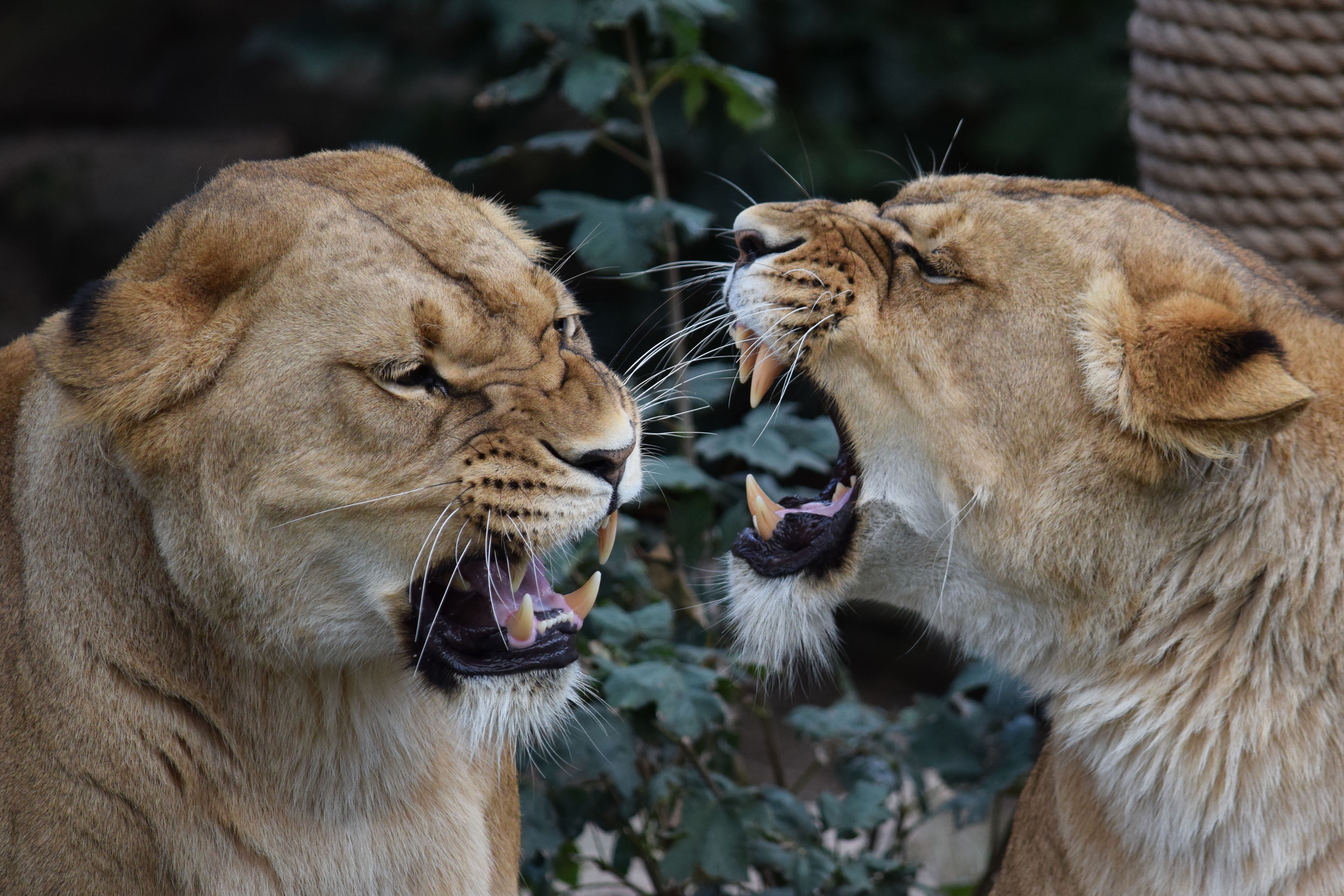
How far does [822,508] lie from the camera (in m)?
2.09

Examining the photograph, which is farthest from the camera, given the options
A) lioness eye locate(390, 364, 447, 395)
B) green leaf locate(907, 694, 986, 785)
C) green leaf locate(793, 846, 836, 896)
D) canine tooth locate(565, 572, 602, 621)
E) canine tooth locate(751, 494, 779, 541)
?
green leaf locate(907, 694, 986, 785)

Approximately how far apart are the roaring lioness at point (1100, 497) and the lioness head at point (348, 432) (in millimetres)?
410

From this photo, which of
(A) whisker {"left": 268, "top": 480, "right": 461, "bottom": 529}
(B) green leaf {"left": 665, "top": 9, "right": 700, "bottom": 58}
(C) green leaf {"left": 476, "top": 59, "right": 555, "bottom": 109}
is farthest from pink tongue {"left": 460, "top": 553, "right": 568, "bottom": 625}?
(B) green leaf {"left": 665, "top": 9, "right": 700, "bottom": 58}

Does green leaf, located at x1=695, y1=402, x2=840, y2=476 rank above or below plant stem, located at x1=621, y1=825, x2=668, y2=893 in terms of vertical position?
above

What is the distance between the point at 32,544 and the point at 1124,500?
1.45 meters

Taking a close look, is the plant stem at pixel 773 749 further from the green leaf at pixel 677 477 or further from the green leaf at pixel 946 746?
the green leaf at pixel 677 477

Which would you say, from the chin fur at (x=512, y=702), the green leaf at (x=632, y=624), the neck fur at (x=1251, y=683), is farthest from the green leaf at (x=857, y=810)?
the chin fur at (x=512, y=702)

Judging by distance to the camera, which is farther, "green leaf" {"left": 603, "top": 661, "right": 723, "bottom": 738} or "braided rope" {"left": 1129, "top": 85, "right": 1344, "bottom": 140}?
"braided rope" {"left": 1129, "top": 85, "right": 1344, "bottom": 140}

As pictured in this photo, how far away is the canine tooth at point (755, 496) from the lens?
2.09 metres

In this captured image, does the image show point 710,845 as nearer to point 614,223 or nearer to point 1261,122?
point 614,223

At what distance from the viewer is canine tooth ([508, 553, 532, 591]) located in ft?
5.88

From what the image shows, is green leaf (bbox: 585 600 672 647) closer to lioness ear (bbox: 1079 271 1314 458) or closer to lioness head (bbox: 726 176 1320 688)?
lioness head (bbox: 726 176 1320 688)

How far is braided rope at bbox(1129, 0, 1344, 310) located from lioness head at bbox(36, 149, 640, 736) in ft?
5.43

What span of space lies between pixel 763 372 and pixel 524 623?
0.61m
